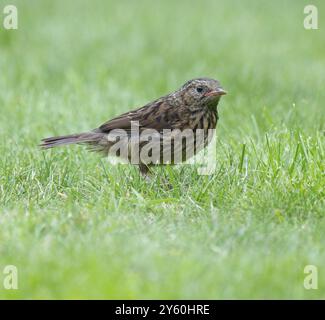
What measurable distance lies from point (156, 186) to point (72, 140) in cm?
113

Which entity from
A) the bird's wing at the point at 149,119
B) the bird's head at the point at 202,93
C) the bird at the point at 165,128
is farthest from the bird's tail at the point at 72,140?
the bird's head at the point at 202,93

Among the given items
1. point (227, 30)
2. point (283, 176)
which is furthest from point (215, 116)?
point (227, 30)

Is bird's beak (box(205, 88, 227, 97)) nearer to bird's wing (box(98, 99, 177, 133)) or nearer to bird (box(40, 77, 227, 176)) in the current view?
bird (box(40, 77, 227, 176))

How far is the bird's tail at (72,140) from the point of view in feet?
22.1

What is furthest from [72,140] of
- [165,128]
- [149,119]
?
[165,128]

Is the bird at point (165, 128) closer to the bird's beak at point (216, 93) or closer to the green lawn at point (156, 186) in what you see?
the bird's beak at point (216, 93)

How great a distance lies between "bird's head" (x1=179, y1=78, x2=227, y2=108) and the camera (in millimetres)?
6617

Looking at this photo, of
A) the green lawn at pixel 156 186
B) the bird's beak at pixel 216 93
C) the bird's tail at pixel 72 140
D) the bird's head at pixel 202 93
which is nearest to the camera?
the green lawn at pixel 156 186
